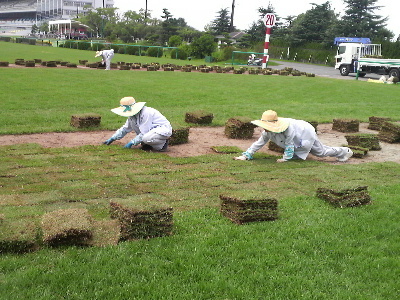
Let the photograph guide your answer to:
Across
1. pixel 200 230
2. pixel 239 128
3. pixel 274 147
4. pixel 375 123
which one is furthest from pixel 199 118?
pixel 200 230

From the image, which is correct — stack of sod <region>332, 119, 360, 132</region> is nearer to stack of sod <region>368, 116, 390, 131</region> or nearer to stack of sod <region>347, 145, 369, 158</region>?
stack of sod <region>368, 116, 390, 131</region>

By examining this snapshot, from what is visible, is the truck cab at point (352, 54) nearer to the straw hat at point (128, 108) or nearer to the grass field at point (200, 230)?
the grass field at point (200, 230)

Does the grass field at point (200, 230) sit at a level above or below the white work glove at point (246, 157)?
below

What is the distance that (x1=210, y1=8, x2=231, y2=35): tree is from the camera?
7469 cm

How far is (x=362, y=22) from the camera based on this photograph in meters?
57.0

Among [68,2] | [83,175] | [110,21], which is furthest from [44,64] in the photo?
[68,2]

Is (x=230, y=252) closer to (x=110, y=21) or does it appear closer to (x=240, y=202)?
(x=240, y=202)

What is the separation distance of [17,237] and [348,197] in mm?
4953

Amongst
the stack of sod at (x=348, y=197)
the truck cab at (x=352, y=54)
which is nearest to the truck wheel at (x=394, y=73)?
the truck cab at (x=352, y=54)

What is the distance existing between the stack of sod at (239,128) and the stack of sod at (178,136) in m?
1.62

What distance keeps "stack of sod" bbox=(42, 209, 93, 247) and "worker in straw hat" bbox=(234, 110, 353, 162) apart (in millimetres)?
5013

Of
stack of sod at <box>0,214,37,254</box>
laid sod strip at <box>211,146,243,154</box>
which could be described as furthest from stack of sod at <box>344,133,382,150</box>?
stack of sod at <box>0,214,37,254</box>

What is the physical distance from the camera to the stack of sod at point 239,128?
1266 centimetres

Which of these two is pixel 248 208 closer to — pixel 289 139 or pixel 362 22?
pixel 289 139
